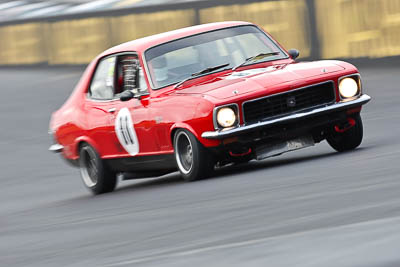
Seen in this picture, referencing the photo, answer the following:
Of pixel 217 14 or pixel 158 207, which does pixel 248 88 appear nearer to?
pixel 158 207

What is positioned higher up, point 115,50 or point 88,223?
point 115,50

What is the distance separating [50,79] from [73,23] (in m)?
1.83

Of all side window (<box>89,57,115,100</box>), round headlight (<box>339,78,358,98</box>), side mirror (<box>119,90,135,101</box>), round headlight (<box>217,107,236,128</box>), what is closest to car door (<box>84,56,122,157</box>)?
side window (<box>89,57,115,100</box>)

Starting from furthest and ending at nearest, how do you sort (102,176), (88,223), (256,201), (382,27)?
(382,27), (102,176), (88,223), (256,201)

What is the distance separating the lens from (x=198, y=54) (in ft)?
31.2

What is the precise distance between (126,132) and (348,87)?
2076mm

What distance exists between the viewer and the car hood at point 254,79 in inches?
337

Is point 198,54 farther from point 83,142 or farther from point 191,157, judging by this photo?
point 83,142

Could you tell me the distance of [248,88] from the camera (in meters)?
8.58

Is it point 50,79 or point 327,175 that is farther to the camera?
point 50,79

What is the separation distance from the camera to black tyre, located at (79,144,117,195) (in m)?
10.4

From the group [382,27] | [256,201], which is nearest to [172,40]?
[256,201]

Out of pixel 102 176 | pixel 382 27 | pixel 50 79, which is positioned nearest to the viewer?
pixel 102 176

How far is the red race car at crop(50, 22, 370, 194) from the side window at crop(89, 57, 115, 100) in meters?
0.01
